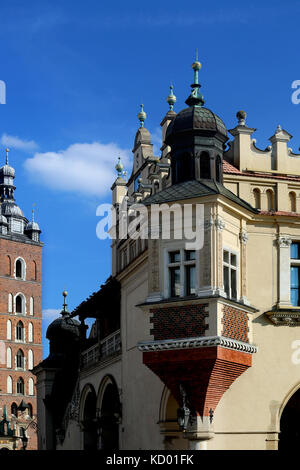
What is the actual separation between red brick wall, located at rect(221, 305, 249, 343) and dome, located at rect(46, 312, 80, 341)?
27618 mm

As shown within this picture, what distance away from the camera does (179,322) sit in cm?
2867

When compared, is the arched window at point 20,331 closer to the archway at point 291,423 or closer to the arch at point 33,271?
the arch at point 33,271

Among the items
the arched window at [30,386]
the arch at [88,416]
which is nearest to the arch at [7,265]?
the arched window at [30,386]

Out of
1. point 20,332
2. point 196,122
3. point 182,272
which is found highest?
point 196,122

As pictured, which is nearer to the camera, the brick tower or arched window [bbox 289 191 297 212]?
arched window [bbox 289 191 297 212]

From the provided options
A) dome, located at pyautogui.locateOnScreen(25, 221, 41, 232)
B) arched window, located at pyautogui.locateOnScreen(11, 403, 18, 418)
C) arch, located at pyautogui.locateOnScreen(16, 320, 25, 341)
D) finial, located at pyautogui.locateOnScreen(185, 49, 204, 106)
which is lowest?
arched window, located at pyautogui.locateOnScreen(11, 403, 18, 418)

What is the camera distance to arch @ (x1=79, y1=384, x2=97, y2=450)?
4447 centimetres

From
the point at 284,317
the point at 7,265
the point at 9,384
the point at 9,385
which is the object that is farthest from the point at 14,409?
the point at 284,317

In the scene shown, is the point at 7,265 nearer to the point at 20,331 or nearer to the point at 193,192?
the point at 20,331

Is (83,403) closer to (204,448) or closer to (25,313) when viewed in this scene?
(204,448)

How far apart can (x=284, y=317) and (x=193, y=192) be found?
522 centimetres

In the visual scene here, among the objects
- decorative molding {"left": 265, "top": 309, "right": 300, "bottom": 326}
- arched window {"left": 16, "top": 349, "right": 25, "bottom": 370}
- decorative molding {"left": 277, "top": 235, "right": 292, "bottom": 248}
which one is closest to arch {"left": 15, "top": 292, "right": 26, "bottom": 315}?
arched window {"left": 16, "top": 349, "right": 25, "bottom": 370}

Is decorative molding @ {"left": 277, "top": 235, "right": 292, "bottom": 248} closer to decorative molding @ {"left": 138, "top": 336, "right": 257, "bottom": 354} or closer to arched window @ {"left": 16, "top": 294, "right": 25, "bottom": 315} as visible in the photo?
decorative molding @ {"left": 138, "top": 336, "right": 257, "bottom": 354}
